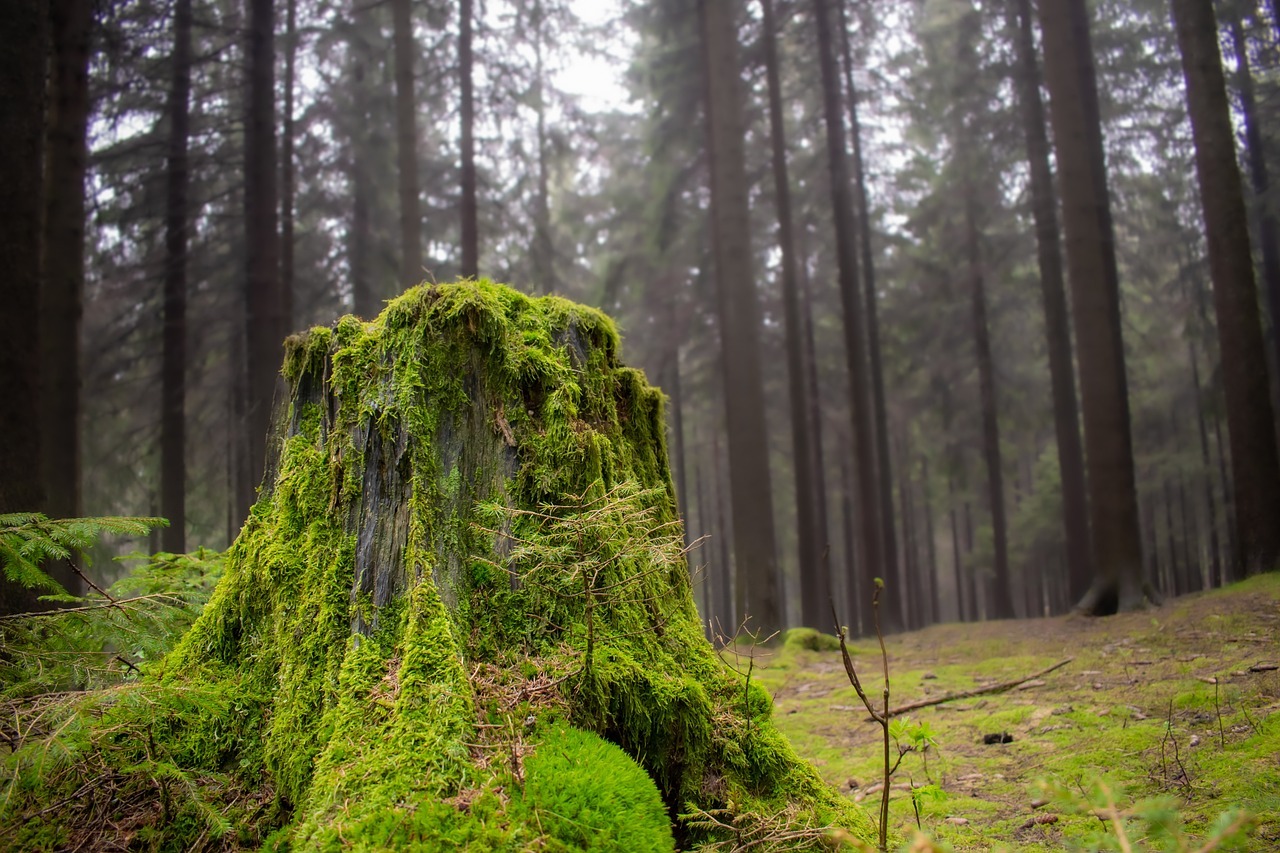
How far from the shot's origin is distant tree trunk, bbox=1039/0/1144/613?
31.6 feet

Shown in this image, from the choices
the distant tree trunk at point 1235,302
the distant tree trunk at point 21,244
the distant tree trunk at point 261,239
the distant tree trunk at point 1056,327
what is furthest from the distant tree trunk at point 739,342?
the distant tree trunk at point 21,244

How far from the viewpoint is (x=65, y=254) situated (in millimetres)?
8297

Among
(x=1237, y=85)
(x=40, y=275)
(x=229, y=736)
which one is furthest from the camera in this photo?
(x=1237, y=85)

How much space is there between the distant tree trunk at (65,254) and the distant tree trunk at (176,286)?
4857 millimetres

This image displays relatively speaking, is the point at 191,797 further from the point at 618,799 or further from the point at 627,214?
the point at 627,214

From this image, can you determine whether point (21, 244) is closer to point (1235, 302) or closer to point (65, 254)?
point (65, 254)

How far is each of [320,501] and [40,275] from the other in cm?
425

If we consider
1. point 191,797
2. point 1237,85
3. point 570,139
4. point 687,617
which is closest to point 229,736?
point 191,797

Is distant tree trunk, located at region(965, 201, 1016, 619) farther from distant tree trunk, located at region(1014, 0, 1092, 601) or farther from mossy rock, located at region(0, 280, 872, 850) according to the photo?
mossy rock, located at region(0, 280, 872, 850)

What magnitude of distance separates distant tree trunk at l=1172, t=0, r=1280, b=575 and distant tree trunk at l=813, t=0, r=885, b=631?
21.3 feet

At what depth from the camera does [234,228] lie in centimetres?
1698

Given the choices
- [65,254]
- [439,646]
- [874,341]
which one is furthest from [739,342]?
[439,646]

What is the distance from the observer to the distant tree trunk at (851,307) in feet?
51.1

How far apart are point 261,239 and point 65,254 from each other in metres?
4.40
